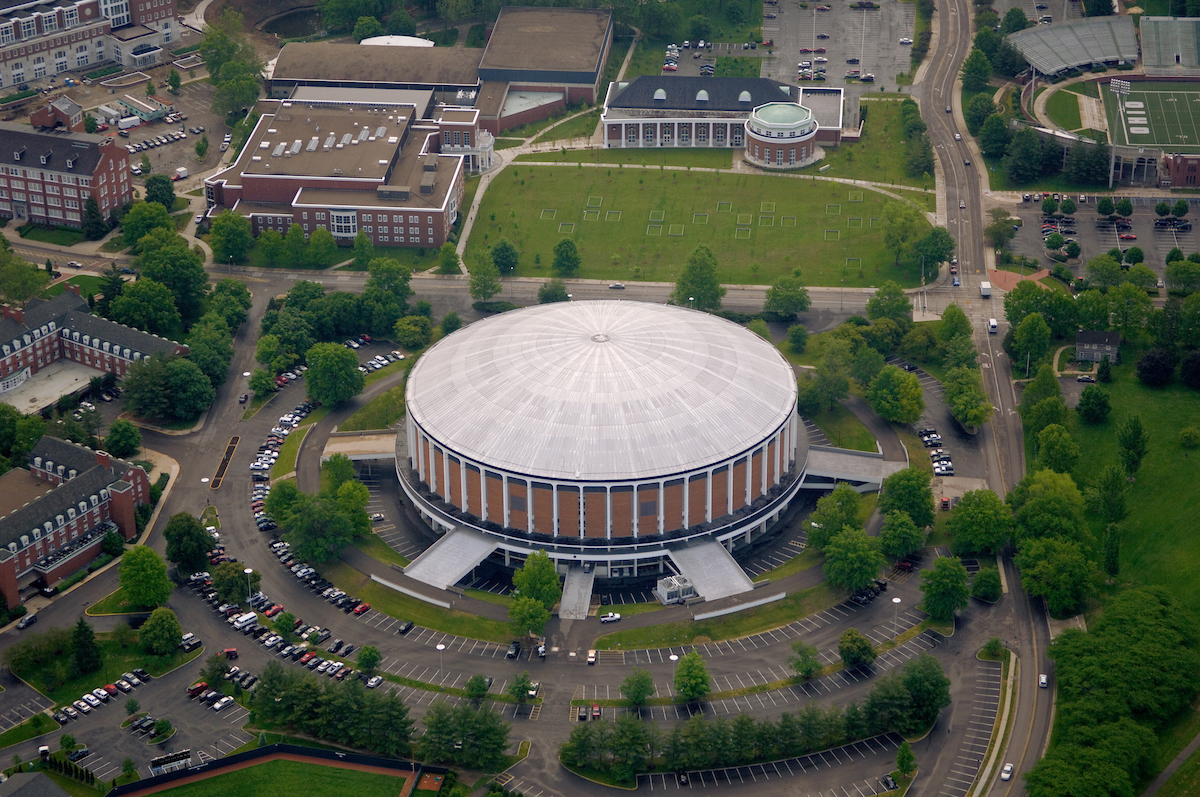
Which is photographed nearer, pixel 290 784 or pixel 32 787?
pixel 32 787

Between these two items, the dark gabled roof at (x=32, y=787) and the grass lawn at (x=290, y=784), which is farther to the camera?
the grass lawn at (x=290, y=784)

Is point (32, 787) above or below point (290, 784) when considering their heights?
above

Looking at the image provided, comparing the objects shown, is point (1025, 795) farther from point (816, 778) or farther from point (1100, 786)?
point (816, 778)

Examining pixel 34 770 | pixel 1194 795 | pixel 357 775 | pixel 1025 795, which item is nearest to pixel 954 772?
pixel 1025 795

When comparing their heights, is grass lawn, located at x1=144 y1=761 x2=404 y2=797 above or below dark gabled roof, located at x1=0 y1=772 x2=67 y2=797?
below

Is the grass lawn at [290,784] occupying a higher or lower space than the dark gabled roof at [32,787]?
lower
